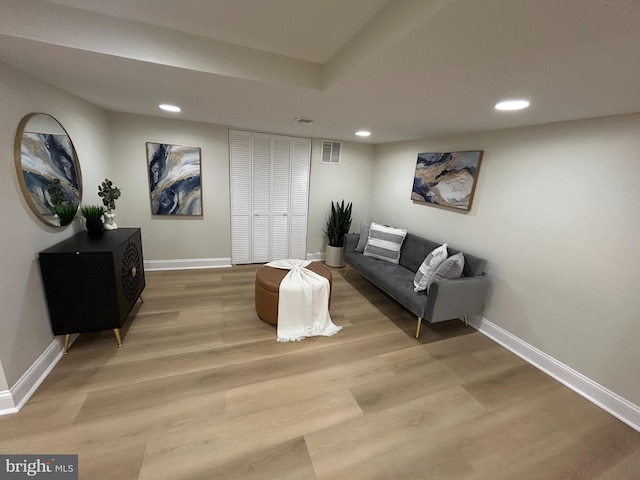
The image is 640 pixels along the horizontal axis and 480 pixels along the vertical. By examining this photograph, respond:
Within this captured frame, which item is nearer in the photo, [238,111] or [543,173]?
[543,173]

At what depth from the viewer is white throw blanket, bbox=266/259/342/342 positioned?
2.51 m

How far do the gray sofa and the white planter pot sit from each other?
94 centimetres

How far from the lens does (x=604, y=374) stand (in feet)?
6.38

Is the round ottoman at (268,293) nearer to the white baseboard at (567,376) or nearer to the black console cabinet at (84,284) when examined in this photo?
the black console cabinet at (84,284)

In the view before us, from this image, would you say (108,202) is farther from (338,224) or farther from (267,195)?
(338,224)

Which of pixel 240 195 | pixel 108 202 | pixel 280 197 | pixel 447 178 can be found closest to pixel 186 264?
pixel 240 195

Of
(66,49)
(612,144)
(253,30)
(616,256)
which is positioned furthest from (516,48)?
(66,49)

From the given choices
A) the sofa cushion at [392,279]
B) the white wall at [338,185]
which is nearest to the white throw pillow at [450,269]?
the sofa cushion at [392,279]

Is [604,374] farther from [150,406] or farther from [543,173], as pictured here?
[150,406]

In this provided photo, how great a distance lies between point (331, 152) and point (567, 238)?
322 centimetres

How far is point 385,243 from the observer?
362 cm

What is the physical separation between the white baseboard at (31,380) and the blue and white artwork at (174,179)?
2.02 m

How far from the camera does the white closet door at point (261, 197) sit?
3895mm

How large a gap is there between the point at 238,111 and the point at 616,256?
3385mm
